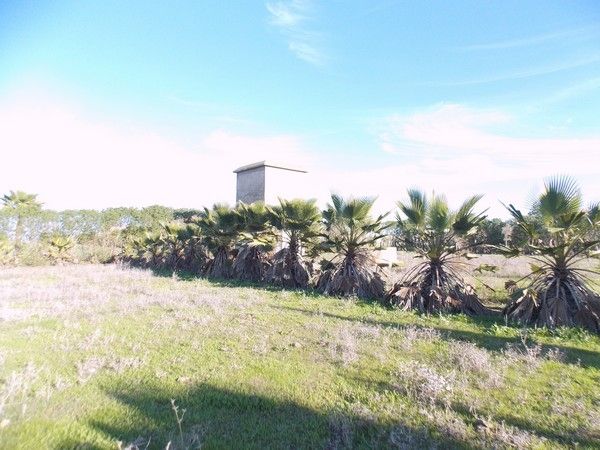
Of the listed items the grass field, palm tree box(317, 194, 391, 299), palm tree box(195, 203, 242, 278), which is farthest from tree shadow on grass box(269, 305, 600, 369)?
palm tree box(195, 203, 242, 278)

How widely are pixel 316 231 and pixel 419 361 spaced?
7.33m

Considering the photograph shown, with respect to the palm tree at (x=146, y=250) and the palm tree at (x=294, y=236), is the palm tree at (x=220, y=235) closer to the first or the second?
the palm tree at (x=294, y=236)

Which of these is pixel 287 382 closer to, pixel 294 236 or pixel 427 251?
pixel 427 251

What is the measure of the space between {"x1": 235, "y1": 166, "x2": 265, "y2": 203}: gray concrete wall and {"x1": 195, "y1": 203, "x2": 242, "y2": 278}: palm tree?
2.74 m

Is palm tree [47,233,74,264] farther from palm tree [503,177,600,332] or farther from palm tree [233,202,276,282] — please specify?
palm tree [503,177,600,332]

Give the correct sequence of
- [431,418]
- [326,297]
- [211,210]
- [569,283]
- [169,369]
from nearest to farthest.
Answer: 1. [431,418]
2. [169,369]
3. [569,283]
4. [326,297]
5. [211,210]

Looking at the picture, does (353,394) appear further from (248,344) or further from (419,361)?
(248,344)

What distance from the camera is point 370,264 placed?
408 inches

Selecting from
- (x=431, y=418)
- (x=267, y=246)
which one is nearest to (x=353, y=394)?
(x=431, y=418)

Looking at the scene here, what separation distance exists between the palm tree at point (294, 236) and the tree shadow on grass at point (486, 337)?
369 centimetres

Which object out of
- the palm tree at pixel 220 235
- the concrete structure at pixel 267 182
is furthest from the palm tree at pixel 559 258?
the concrete structure at pixel 267 182

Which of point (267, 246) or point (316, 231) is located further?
point (267, 246)

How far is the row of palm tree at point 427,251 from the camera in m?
6.84

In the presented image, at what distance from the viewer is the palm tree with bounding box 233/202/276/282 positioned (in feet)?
43.0
